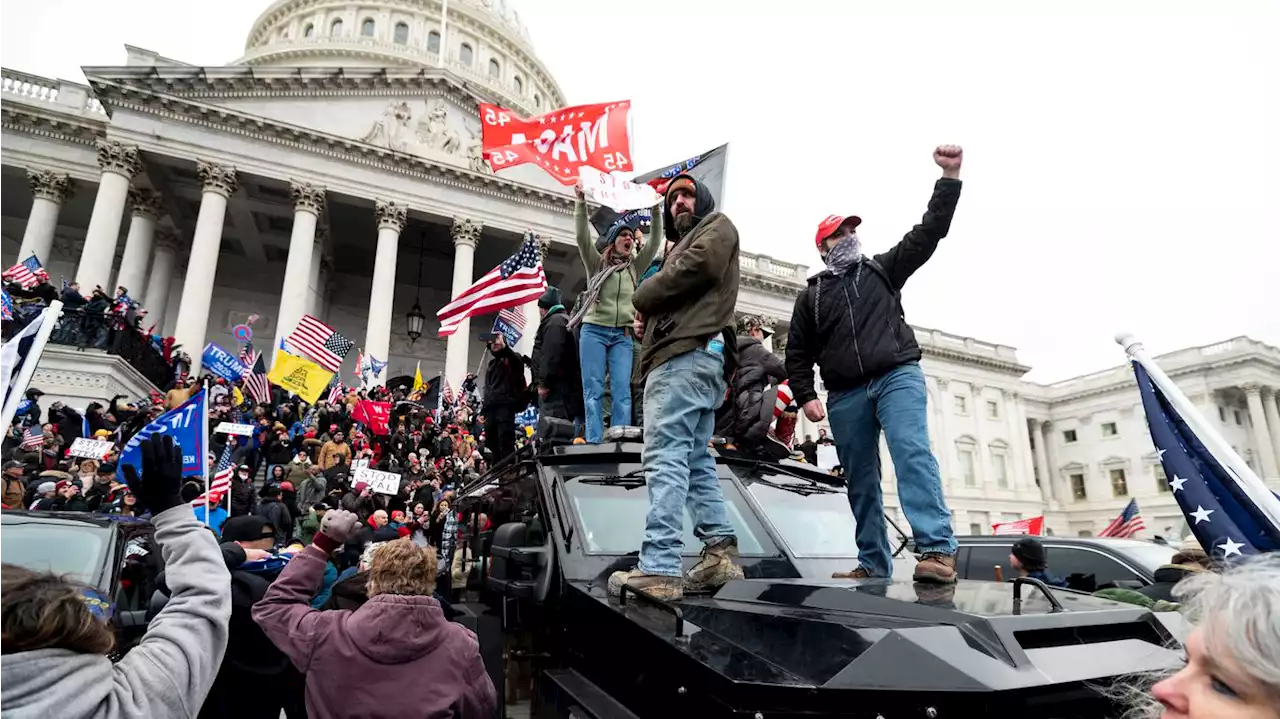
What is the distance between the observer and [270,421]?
622 inches

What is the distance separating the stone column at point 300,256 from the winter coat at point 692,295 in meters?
23.3

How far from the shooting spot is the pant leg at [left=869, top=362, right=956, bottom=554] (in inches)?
129

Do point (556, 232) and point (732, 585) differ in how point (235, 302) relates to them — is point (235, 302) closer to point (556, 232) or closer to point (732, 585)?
point (556, 232)

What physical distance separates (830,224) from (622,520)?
78.8 inches

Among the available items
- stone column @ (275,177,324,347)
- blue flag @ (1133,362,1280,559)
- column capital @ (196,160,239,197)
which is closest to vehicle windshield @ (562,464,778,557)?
blue flag @ (1133,362,1280,559)

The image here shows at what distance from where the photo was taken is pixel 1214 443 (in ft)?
10.8

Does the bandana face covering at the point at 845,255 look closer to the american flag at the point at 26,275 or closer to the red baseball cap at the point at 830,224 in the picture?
the red baseball cap at the point at 830,224

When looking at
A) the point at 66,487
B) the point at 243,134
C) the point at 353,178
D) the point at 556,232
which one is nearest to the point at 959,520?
the point at 556,232

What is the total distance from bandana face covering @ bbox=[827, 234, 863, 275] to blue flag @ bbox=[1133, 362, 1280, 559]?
1.67 metres

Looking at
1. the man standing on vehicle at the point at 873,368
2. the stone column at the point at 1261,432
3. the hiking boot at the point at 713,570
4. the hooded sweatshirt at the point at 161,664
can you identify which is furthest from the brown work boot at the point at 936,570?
the stone column at the point at 1261,432

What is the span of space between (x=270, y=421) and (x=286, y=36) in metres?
46.4

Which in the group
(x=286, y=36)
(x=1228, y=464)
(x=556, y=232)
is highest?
(x=286, y=36)

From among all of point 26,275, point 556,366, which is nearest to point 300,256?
point 26,275

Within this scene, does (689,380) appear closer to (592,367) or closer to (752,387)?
(752,387)
